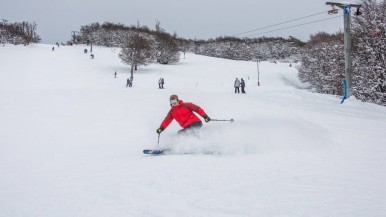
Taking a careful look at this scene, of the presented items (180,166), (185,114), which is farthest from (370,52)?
(180,166)

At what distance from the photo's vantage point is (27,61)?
4603cm

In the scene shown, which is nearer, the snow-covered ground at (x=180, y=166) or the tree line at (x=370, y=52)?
the snow-covered ground at (x=180, y=166)

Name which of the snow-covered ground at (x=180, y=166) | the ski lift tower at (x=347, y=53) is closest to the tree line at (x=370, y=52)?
the ski lift tower at (x=347, y=53)

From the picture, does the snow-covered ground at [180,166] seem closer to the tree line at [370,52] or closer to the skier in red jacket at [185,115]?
the skier in red jacket at [185,115]

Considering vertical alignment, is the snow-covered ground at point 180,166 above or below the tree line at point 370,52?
below

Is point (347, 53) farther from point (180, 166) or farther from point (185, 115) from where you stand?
point (180, 166)

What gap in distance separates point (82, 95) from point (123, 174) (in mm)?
12755

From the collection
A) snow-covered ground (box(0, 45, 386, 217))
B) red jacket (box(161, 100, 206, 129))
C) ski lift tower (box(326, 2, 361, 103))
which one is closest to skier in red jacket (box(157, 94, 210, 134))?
red jacket (box(161, 100, 206, 129))

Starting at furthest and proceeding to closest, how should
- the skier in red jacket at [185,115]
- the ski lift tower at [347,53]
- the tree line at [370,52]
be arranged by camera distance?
the tree line at [370,52]
the ski lift tower at [347,53]
the skier in red jacket at [185,115]

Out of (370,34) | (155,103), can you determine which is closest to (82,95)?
(155,103)

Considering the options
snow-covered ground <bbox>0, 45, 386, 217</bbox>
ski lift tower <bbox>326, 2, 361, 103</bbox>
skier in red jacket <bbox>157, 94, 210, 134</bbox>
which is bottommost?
snow-covered ground <bbox>0, 45, 386, 217</bbox>

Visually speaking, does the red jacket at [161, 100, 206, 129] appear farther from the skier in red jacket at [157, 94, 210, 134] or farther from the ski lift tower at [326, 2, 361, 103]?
the ski lift tower at [326, 2, 361, 103]

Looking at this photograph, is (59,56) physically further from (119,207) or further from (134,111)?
(119,207)

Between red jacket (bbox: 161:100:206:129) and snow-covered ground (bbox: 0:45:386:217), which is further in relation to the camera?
red jacket (bbox: 161:100:206:129)
